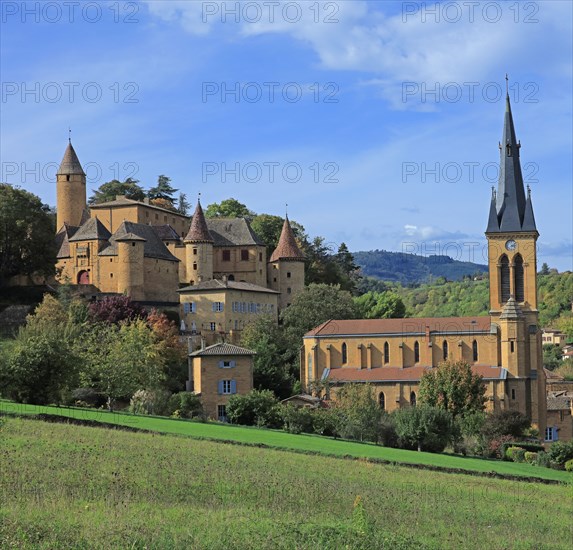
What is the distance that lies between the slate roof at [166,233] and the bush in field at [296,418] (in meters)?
39.2

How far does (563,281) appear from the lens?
176500 millimetres

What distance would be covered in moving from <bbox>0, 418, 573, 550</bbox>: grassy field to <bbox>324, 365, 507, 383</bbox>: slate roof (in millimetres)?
39770

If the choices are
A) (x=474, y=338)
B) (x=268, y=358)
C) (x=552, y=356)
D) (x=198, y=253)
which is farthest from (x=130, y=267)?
(x=552, y=356)

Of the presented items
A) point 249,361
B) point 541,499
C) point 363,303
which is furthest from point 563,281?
point 541,499

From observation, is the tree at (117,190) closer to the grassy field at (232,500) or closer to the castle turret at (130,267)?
the castle turret at (130,267)

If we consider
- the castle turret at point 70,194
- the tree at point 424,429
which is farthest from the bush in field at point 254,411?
the castle turret at point 70,194

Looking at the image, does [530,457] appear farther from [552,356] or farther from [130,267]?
[552,356]

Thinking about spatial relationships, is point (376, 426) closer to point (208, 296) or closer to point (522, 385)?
point (522, 385)

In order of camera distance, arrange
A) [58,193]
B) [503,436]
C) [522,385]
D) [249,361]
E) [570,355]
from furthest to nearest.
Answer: [570,355], [58,193], [522,385], [249,361], [503,436]

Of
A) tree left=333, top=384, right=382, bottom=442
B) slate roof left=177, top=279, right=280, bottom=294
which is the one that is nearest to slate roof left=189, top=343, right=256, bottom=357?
tree left=333, top=384, right=382, bottom=442

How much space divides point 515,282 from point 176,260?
2613 cm

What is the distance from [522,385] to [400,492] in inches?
1923

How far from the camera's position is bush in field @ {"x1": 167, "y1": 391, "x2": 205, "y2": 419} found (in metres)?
62.4

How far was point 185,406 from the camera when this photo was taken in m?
63.4
